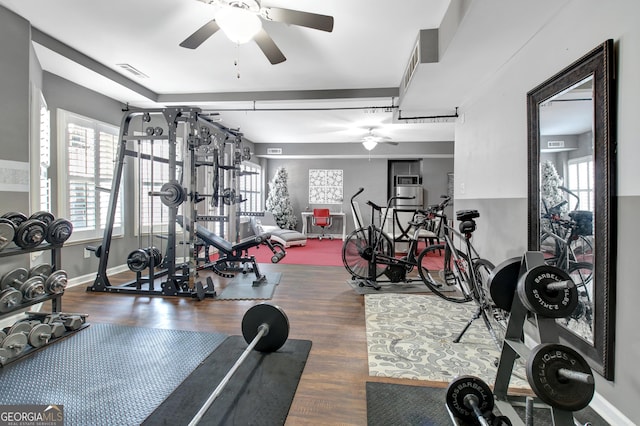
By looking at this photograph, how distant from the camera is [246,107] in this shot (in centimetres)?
507

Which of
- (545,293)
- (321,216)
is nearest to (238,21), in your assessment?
(545,293)

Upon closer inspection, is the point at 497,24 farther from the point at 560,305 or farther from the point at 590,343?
the point at 590,343

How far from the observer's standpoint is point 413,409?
5.45 ft

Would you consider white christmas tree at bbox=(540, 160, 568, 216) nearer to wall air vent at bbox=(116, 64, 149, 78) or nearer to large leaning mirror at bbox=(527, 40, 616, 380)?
large leaning mirror at bbox=(527, 40, 616, 380)

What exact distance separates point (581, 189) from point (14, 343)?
147 inches

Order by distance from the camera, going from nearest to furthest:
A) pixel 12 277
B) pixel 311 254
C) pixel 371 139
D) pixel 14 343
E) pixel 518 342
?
pixel 518 342 < pixel 14 343 < pixel 12 277 < pixel 311 254 < pixel 371 139

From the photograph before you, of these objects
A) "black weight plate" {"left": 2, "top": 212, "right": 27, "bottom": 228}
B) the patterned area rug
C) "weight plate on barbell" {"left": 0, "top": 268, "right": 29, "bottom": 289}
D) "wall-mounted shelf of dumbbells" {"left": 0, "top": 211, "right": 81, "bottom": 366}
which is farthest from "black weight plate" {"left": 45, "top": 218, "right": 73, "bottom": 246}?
the patterned area rug

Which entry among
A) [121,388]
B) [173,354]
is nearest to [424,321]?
[173,354]

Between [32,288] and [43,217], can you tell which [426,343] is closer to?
[32,288]

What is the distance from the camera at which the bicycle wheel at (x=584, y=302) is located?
5.61 feet

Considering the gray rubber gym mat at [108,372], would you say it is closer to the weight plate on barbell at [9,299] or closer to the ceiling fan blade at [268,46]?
the weight plate on barbell at [9,299]

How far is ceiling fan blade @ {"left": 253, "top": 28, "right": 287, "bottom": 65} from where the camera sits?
2.39 m

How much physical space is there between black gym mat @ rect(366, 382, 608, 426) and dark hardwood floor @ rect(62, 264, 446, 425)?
6cm

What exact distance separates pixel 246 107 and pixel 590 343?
5.01 m
